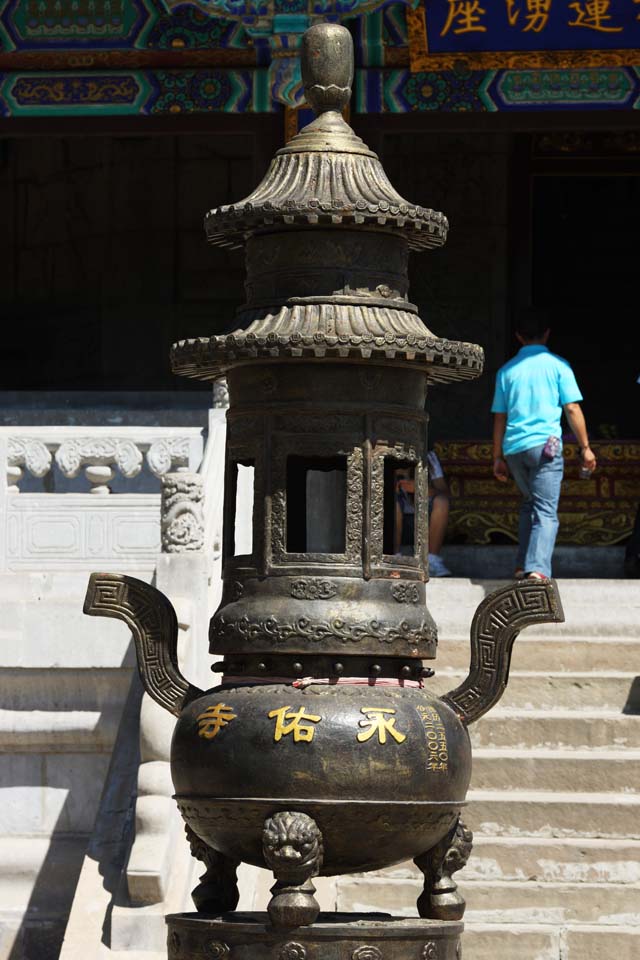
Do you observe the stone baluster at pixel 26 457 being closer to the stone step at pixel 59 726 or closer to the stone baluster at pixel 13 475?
the stone baluster at pixel 13 475

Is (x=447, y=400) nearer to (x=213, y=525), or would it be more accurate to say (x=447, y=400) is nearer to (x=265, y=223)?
(x=213, y=525)

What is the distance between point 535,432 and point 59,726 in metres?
2.80

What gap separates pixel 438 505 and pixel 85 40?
12.5ft

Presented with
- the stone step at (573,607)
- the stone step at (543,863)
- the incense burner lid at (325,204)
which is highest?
the incense burner lid at (325,204)

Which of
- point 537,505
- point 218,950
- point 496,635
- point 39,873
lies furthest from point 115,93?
point 218,950

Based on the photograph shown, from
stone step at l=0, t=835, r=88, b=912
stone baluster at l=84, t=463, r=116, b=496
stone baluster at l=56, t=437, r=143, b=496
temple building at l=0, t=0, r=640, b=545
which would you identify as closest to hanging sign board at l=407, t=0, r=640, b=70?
temple building at l=0, t=0, r=640, b=545

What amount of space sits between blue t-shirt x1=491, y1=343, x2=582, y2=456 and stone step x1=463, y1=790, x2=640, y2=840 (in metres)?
2.42

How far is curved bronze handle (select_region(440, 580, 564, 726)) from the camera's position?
261 inches

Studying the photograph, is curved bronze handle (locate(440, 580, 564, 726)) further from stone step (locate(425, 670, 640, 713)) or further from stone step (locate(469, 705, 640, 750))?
stone step (locate(425, 670, 640, 713))

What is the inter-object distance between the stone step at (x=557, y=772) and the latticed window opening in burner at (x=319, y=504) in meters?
1.72

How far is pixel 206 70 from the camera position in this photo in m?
13.4

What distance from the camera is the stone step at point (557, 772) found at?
9.04 m

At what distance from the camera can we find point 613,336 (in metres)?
16.6

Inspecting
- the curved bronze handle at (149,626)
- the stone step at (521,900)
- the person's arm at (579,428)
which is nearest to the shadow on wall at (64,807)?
the stone step at (521,900)
